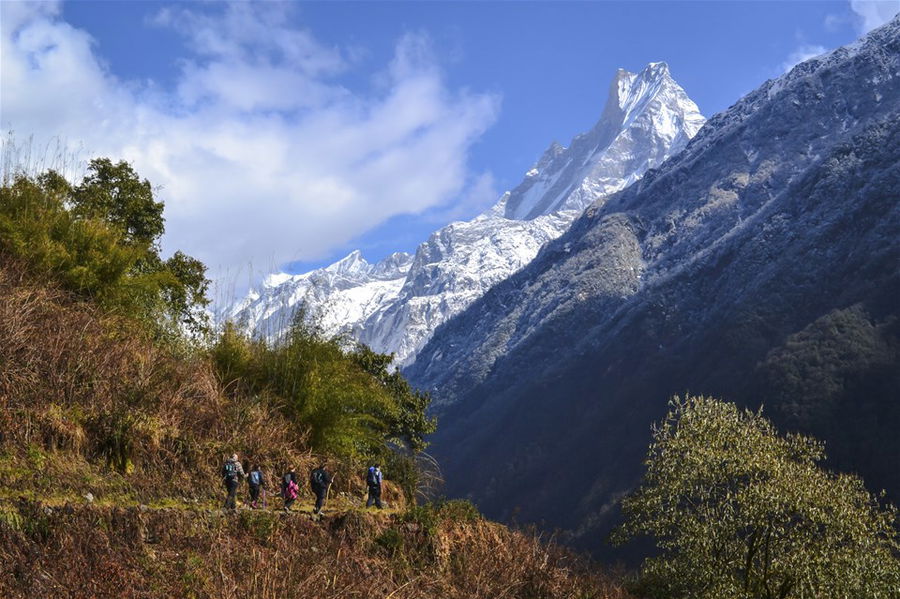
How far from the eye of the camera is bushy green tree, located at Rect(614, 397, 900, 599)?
24.5m

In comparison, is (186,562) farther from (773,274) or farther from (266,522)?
(773,274)

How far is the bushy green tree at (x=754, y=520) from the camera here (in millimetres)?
24516

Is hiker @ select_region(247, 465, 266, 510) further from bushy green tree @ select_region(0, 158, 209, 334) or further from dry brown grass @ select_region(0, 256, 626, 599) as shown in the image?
bushy green tree @ select_region(0, 158, 209, 334)

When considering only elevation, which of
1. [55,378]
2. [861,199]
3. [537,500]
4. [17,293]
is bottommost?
[537,500]

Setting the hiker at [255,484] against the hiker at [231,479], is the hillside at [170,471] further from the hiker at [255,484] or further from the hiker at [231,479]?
the hiker at [255,484]

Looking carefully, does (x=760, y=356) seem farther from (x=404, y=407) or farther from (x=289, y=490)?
(x=289, y=490)

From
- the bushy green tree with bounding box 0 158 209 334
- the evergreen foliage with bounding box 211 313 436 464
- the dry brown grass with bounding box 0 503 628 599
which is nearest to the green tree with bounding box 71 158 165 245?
the bushy green tree with bounding box 0 158 209 334

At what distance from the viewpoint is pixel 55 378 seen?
1606cm

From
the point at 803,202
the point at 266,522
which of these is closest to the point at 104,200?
the point at 266,522

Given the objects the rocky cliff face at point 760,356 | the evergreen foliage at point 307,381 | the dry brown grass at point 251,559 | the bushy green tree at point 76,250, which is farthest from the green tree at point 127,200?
the rocky cliff face at point 760,356

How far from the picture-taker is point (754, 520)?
25219 millimetres

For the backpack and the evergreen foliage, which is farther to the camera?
the evergreen foliage

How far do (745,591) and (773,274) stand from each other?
483 ft

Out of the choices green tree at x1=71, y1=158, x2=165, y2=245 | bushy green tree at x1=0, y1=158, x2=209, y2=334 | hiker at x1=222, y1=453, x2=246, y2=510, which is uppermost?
green tree at x1=71, y1=158, x2=165, y2=245
